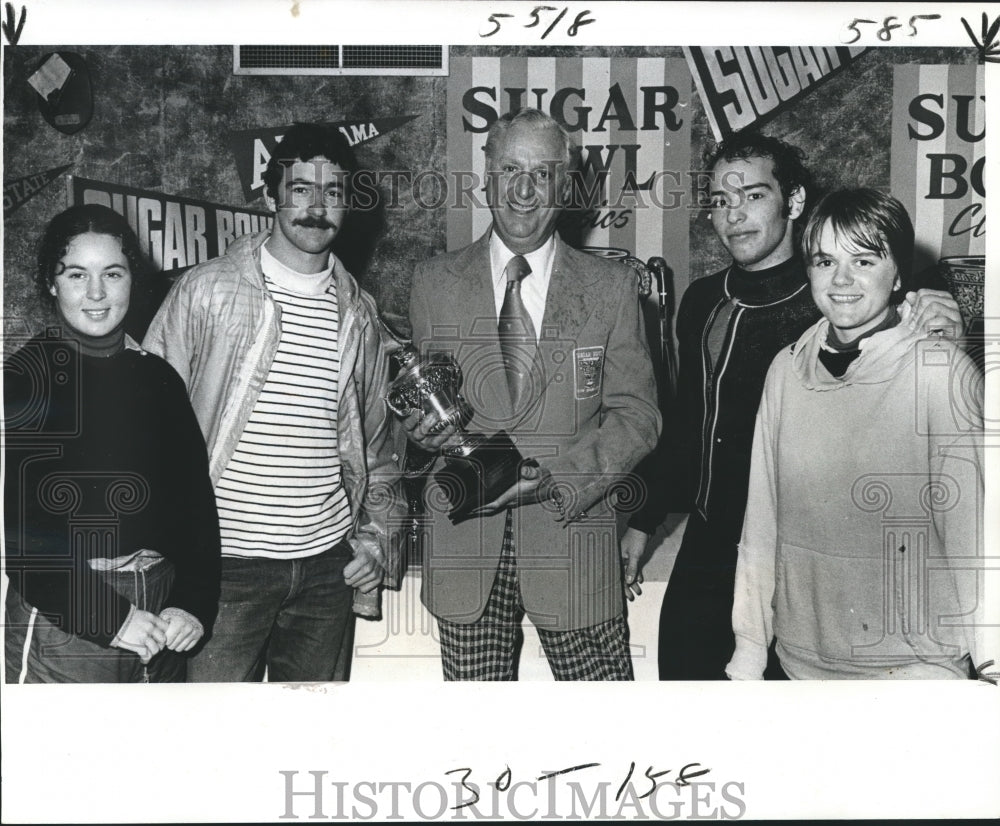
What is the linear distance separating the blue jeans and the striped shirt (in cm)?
6

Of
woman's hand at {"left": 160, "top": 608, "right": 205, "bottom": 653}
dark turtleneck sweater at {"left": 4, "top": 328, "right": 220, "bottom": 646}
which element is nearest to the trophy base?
dark turtleneck sweater at {"left": 4, "top": 328, "right": 220, "bottom": 646}

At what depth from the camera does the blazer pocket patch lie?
3512 mm

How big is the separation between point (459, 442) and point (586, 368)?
0.45 metres

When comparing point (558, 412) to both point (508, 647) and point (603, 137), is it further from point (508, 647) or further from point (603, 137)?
point (603, 137)

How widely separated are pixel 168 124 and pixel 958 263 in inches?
96.7

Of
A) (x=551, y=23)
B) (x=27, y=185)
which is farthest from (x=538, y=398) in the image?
(x=27, y=185)

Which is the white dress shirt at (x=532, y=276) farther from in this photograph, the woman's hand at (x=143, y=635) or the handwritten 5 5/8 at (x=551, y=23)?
the woman's hand at (x=143, y=635)

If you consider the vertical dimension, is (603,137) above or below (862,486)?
above

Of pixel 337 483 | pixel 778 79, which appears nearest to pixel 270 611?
pixel 337 483

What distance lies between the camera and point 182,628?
3486mm

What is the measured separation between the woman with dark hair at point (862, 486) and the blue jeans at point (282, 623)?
4.04 ft

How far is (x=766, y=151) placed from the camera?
11.7 feet

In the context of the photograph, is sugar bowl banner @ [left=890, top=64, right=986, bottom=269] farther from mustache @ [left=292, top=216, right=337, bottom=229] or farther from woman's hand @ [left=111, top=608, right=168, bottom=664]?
woman's hand @ [left=111, top=608, right=168, bottom=664]

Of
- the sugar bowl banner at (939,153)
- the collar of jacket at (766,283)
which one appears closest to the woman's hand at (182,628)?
the collar of jacket at (766,283)
